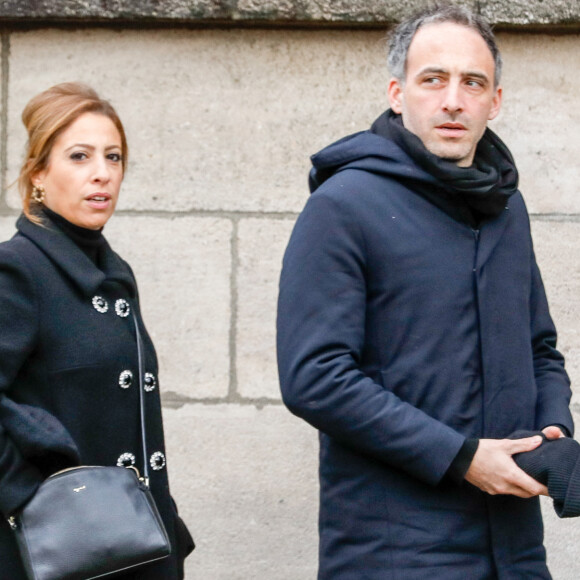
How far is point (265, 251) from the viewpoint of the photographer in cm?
380

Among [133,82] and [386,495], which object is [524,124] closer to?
[133,82]

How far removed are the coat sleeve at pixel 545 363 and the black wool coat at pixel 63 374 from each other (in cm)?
92

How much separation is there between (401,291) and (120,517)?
2.51 feet

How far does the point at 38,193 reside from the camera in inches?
103

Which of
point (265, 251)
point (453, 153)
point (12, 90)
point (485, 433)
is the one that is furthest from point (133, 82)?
point (485, 433)

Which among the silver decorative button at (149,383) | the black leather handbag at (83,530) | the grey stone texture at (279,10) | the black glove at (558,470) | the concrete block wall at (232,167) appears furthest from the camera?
the concrete block wall at (232,167)

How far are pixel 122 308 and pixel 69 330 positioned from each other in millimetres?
Result: 201

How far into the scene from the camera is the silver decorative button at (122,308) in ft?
8.54

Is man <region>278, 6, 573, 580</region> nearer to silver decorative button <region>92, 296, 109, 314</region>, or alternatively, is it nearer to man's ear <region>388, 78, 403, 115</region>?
man's ear <region>388, 78, 403, 115</region>

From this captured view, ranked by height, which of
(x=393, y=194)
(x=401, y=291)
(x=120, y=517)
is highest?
(x=393, y=194)

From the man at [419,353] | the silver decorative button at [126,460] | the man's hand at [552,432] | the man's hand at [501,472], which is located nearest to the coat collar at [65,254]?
the silver decorative button at [126,460]

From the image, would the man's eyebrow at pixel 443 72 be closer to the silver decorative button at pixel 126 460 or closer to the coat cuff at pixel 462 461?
the coat cuff at pixel 462 461

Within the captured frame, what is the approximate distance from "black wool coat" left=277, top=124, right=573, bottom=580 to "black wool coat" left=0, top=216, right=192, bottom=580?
1.54 ft

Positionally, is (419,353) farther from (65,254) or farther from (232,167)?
(232,167)
